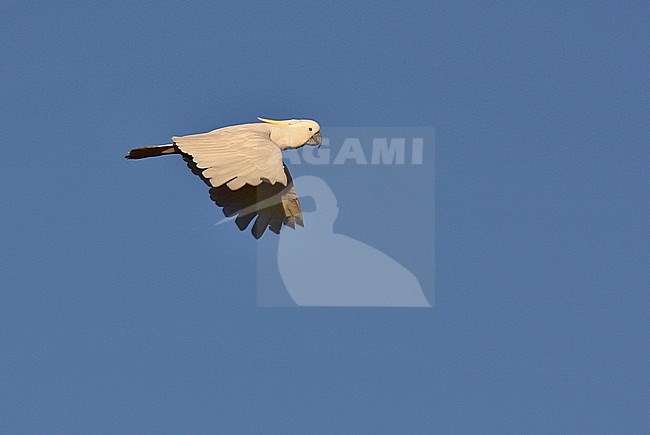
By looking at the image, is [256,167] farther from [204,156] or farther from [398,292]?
[398,292]

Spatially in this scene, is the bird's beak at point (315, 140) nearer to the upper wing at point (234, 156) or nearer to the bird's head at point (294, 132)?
the bird's head at point (294, 132)

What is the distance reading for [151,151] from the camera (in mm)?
10844

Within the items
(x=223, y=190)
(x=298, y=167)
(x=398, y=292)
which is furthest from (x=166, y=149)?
(x=398, y=292)

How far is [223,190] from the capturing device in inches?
443

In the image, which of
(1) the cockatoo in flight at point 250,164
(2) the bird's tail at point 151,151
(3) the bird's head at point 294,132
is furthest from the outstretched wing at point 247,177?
(3) the bird's head at point 294,132

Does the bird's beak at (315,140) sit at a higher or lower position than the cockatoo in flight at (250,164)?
higher

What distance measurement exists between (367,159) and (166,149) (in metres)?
2.90

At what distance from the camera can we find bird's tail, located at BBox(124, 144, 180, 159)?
10773 millimetres

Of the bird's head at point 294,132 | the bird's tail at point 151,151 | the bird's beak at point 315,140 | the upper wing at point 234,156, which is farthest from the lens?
the bird's beak at point 315,140

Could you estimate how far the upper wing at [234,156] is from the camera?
9672 millimetres

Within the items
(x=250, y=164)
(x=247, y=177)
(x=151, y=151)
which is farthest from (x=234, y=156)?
(x=151, y=151)

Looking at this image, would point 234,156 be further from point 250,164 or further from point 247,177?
point 247,177

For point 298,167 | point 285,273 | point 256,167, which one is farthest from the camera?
point 285,273

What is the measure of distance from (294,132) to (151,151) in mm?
1116
